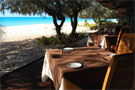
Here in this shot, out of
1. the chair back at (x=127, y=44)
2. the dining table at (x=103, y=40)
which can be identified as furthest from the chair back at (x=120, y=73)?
the dining table at (x=103, y=40)

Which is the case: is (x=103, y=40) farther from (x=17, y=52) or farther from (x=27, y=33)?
(x=27, y=33)

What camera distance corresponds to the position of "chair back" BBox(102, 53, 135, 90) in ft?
4.13

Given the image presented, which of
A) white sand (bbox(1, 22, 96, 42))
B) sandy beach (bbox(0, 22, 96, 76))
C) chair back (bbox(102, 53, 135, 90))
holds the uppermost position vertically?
white sand (bbox(1, 22, 96, 42))

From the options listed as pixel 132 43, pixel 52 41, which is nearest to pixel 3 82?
pixel 132 43

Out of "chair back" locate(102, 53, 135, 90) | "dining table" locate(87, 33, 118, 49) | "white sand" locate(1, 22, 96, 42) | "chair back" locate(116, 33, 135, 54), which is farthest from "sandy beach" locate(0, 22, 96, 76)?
"chair back" locate(102, 53, 135, 90)

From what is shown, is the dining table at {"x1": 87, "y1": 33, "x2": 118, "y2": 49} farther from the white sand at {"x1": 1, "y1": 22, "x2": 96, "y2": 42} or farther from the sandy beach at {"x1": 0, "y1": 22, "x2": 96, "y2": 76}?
the white sand at {"x1": 1, "y1": 22, "x2": 96, "y2": 42}

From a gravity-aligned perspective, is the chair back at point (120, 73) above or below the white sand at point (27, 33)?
below

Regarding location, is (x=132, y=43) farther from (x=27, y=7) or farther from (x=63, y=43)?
(x=27, y=7)

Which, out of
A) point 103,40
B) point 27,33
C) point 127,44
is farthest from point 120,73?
point 27,33

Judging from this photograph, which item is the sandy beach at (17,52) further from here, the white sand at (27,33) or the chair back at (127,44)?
the chair back at (127,44)

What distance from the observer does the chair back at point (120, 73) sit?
126 cm

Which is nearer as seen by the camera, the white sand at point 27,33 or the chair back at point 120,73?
the chair back at point 120,73

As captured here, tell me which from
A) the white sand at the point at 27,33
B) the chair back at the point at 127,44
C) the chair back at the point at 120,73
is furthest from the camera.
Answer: the white sand at the point at 27,33

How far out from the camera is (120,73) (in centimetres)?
136
